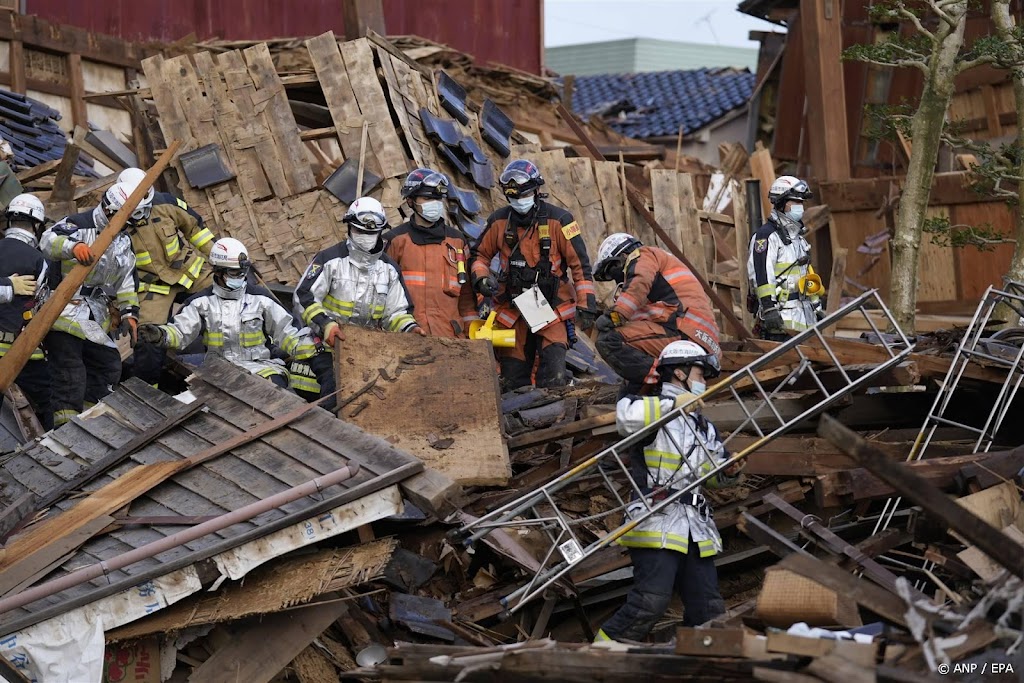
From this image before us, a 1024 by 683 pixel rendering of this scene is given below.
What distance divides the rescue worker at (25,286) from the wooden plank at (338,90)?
401 centimetres

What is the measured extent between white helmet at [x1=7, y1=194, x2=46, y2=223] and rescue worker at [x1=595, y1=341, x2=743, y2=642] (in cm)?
551

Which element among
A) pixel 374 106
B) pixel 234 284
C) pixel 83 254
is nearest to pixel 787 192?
pixel 374 106

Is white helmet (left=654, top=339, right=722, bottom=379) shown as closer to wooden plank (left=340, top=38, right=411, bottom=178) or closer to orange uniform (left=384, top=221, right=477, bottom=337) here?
orange uniform (left=384, top=221, right=477, bottom=337)

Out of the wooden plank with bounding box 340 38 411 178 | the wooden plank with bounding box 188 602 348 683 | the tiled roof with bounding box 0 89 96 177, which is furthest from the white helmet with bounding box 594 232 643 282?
the tiled roof with bounding box 0 89 96 177

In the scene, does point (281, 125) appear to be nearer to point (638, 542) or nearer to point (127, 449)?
point (127, 449)

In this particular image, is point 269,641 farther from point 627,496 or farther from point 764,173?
point 764,173

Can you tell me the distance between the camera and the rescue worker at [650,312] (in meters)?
9.68

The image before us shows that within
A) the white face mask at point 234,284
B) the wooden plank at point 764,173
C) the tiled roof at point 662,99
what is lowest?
the tiled roof at point 662,99

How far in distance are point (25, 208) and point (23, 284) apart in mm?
733

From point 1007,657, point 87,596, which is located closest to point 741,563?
point 1007,657

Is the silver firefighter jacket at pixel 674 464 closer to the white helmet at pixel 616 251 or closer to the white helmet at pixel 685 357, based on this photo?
the white helmet at pixel 685 357

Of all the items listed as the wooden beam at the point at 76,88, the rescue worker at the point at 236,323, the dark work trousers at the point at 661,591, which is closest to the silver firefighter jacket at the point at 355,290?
the rescue worker at the point at 236,323

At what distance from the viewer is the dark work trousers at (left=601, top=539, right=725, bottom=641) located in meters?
7.41

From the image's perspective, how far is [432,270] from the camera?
38.1 feet
